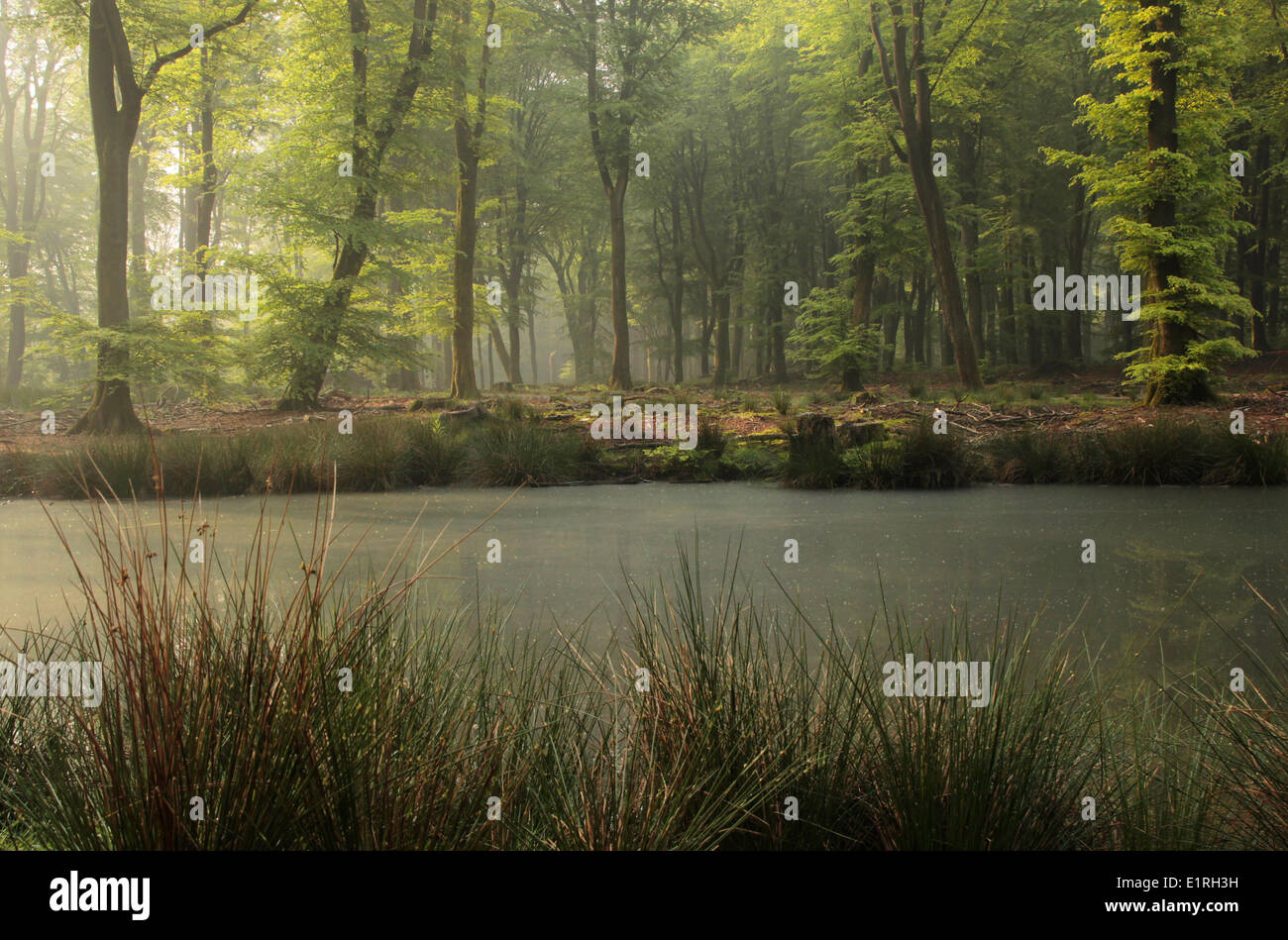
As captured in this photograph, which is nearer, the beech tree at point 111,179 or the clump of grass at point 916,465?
the clump of grass at point 916,465

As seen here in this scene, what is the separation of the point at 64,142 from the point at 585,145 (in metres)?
19.5

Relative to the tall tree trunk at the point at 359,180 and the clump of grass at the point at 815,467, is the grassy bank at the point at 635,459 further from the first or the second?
the tall tree trunk at the point at 359,180

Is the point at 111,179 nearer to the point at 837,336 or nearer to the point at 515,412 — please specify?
the point at 515,412

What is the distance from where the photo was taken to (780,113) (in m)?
24.4

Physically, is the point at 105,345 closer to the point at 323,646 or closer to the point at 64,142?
the point at 323,646

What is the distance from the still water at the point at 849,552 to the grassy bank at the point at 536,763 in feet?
1.67

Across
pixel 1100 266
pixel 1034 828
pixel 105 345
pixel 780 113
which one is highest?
pixel 780 113

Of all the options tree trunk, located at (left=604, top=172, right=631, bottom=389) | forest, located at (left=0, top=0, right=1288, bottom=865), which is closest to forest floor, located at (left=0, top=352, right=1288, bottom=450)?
forest, located at (left=0, top=0, right=1288, bottom=865)

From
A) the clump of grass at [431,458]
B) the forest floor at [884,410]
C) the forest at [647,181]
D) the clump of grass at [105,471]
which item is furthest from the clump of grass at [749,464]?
A: the clump of grass at [105,471]

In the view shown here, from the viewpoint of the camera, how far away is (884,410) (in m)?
11.6

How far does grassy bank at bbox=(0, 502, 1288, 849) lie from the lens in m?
1.64

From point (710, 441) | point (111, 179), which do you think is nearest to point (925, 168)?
point (710, 441)

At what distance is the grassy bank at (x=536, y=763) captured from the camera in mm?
1644

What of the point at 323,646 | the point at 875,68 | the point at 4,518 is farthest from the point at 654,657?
the point at 875,68
